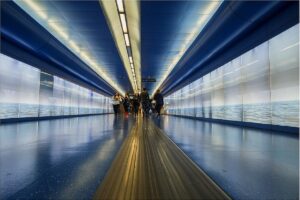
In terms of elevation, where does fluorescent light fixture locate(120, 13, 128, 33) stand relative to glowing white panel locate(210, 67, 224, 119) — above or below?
above

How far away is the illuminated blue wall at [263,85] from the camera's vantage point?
23.4 ft

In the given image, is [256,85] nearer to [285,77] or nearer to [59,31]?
[285,77]

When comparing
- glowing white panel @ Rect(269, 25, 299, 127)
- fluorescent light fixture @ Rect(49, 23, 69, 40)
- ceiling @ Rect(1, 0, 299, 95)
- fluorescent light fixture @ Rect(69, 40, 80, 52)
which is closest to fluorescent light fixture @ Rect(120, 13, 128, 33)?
ceiling @ Rect(1, 0, 299, 95)

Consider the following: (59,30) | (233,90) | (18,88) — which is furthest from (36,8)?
(233,90)

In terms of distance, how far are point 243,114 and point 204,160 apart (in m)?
8.40

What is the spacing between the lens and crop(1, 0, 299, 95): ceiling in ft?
24.0

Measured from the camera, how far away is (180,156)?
3.41 m

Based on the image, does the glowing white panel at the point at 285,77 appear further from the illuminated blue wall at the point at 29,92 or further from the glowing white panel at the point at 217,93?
the illuminated blue wall at the point at 29,92

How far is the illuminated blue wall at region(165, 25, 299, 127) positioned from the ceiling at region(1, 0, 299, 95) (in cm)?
54

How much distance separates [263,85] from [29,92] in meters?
13.9

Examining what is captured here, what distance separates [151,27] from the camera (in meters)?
9.50

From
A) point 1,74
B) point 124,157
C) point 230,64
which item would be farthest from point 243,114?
point 1,74

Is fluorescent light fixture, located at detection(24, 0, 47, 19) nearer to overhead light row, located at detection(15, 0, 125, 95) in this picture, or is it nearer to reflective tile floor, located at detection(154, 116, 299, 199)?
overhead light row, located at detection(15, 0, 125, 95)

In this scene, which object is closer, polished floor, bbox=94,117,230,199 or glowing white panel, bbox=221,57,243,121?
polished floor, bbox=94,117,230,199
